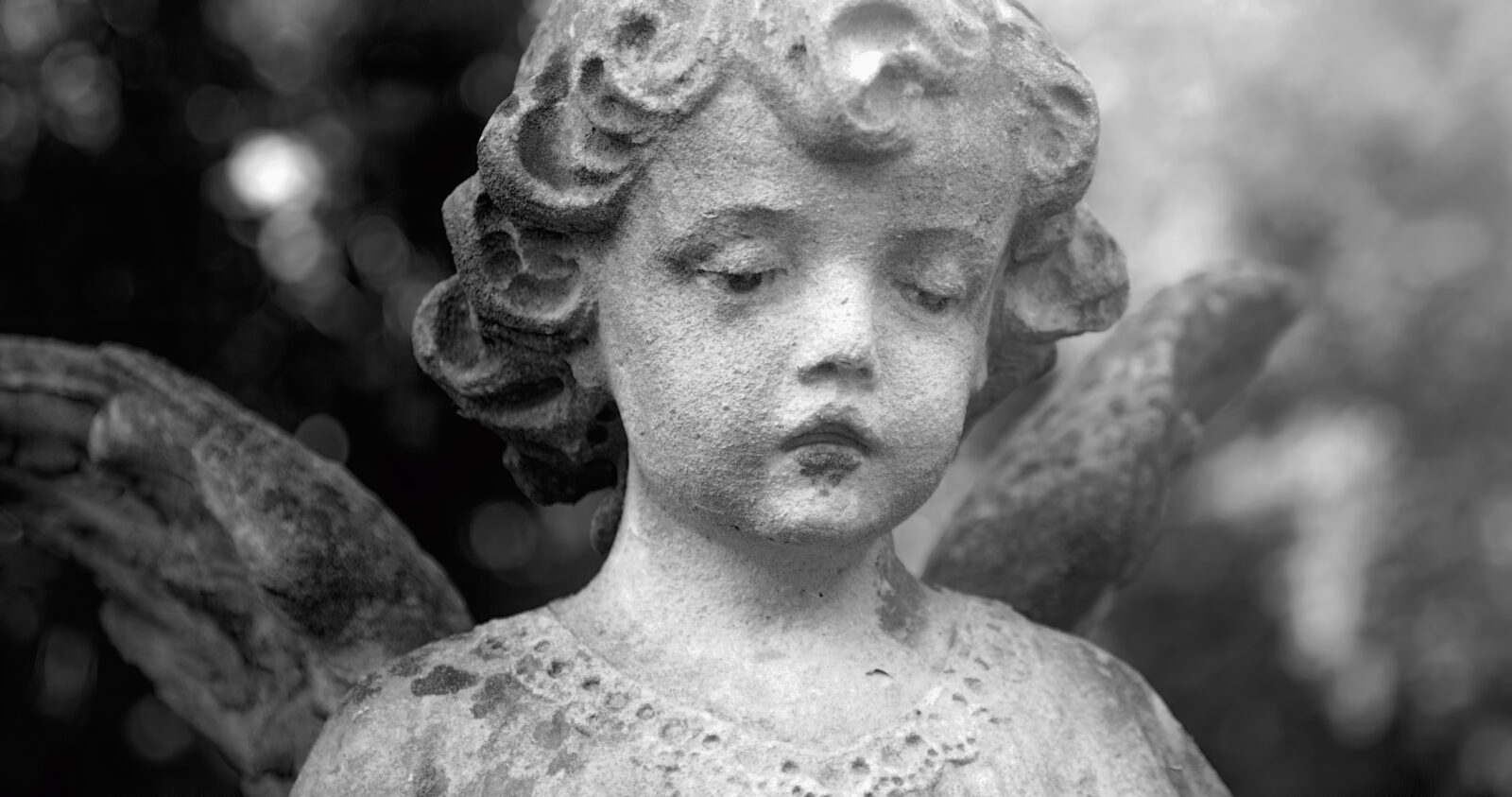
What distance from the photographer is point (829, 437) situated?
153 centimetres

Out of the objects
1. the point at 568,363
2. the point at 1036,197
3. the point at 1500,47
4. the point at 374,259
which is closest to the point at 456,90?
the point at 374,259

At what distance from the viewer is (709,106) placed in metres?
1.51

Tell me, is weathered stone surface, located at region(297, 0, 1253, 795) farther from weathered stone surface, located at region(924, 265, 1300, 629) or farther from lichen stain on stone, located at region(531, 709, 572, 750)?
weathered stone surface, located at region(924, 265, 1300, 629)

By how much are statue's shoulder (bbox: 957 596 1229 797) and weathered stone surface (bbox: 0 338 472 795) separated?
24.8 inches

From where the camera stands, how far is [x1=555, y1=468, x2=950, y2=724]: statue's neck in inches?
64.2

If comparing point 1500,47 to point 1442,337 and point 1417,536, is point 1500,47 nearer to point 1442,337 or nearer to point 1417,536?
point 1442,337

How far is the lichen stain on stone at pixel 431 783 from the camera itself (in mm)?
1557

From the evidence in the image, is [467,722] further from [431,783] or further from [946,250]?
[946,250]

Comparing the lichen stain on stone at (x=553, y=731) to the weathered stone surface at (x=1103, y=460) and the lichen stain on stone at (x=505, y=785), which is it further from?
the weathered stone surface at (x=1103, y=460)

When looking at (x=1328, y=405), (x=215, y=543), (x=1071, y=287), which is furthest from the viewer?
(x=1328, y=405)

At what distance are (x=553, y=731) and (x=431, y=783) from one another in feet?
0.39

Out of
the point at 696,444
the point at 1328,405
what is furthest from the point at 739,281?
the point at 1328,405

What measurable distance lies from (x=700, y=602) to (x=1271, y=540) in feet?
8.69

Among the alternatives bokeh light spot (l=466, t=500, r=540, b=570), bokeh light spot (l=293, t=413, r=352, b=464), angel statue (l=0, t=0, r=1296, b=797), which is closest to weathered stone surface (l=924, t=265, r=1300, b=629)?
angel statue (l=0, t=0, r=1296, b=797)
